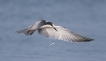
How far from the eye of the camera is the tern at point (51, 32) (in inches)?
270

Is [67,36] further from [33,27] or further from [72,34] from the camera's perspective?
[33,27]

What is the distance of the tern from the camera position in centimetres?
685

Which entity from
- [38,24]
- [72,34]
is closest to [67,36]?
[72,34]

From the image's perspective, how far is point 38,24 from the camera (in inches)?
270

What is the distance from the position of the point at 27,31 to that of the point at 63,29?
28.9 inches

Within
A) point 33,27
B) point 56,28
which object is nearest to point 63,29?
point 56,28

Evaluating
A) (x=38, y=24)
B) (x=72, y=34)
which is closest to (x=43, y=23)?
(x=38, y=24)

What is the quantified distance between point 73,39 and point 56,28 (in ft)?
1.44

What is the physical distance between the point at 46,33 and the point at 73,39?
0.54 m

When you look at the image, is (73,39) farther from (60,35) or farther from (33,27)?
(33,27)

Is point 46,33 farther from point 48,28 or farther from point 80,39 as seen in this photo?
point 80,39

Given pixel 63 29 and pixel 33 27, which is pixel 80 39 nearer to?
pixel 63 29

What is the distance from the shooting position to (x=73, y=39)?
689cm

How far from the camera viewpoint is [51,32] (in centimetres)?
701
